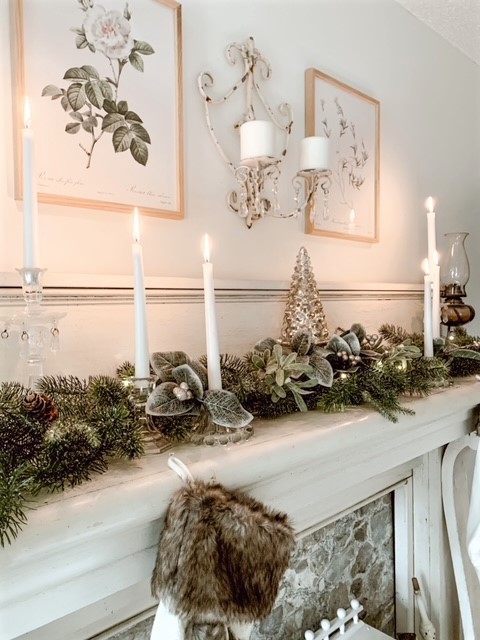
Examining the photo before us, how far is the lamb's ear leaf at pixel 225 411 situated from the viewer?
62 centimetres

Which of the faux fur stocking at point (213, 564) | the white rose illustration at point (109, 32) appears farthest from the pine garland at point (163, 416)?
the white rose illustration at point (109, 32)

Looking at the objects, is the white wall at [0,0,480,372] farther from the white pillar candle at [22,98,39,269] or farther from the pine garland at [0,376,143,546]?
the pine garland at [0,376,143,546]

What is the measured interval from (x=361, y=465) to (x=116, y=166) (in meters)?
0.71

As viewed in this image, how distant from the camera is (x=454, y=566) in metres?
1.29

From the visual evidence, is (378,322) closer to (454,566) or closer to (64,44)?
(454,566)

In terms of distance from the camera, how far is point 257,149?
37.0 inches

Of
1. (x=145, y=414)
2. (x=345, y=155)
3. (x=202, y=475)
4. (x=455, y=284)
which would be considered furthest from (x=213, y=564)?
(x=455, y=284)

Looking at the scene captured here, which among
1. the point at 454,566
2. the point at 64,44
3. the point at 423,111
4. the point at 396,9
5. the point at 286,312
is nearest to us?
the point at 64,44

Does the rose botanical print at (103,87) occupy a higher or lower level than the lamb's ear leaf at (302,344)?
higher

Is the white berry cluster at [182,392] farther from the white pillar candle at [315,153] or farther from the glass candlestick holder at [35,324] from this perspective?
the white pillar candle at [315,153]

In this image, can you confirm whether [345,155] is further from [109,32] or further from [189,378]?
[189,378]

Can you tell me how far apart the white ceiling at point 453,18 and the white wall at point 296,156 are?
0.09ft

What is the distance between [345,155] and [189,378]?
36.3 inches

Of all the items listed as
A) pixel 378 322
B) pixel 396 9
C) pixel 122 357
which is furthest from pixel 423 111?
pixel 122 357
